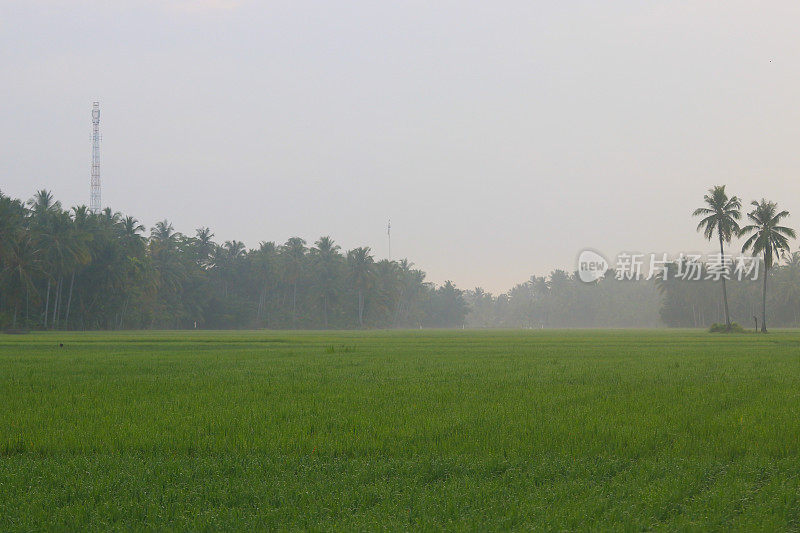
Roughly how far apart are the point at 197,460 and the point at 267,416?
117 inches

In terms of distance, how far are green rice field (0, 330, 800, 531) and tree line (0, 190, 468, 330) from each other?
2570 inches

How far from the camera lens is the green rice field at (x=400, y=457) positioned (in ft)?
20.0

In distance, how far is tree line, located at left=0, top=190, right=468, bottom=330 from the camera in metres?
75.5

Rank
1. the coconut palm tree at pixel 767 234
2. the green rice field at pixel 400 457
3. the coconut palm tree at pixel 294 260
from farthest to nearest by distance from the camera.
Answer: the coconut palm tree at pixel 294 260, the coconut palm tree at pixel 767 234, the green rice field at pixel 400 457

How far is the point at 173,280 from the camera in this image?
105 meters

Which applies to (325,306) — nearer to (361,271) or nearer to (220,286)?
(361,271)

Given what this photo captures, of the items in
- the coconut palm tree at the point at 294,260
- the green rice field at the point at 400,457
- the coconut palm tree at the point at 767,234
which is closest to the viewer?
the green rice field at the point at 400,457

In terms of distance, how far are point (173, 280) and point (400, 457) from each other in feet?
337

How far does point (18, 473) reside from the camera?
7.34 meters

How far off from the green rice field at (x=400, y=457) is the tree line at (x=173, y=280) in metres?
65.3

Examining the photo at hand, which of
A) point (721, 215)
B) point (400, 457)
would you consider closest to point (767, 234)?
point (721, 215)

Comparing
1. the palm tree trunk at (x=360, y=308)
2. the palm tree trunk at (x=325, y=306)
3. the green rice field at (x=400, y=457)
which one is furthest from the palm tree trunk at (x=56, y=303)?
the green rice field at (x=400, y=457)

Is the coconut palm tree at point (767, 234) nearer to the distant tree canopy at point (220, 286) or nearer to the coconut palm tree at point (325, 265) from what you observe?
the distant tree canopy at point (220, 286)

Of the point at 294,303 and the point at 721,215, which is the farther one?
the point at 294,303
